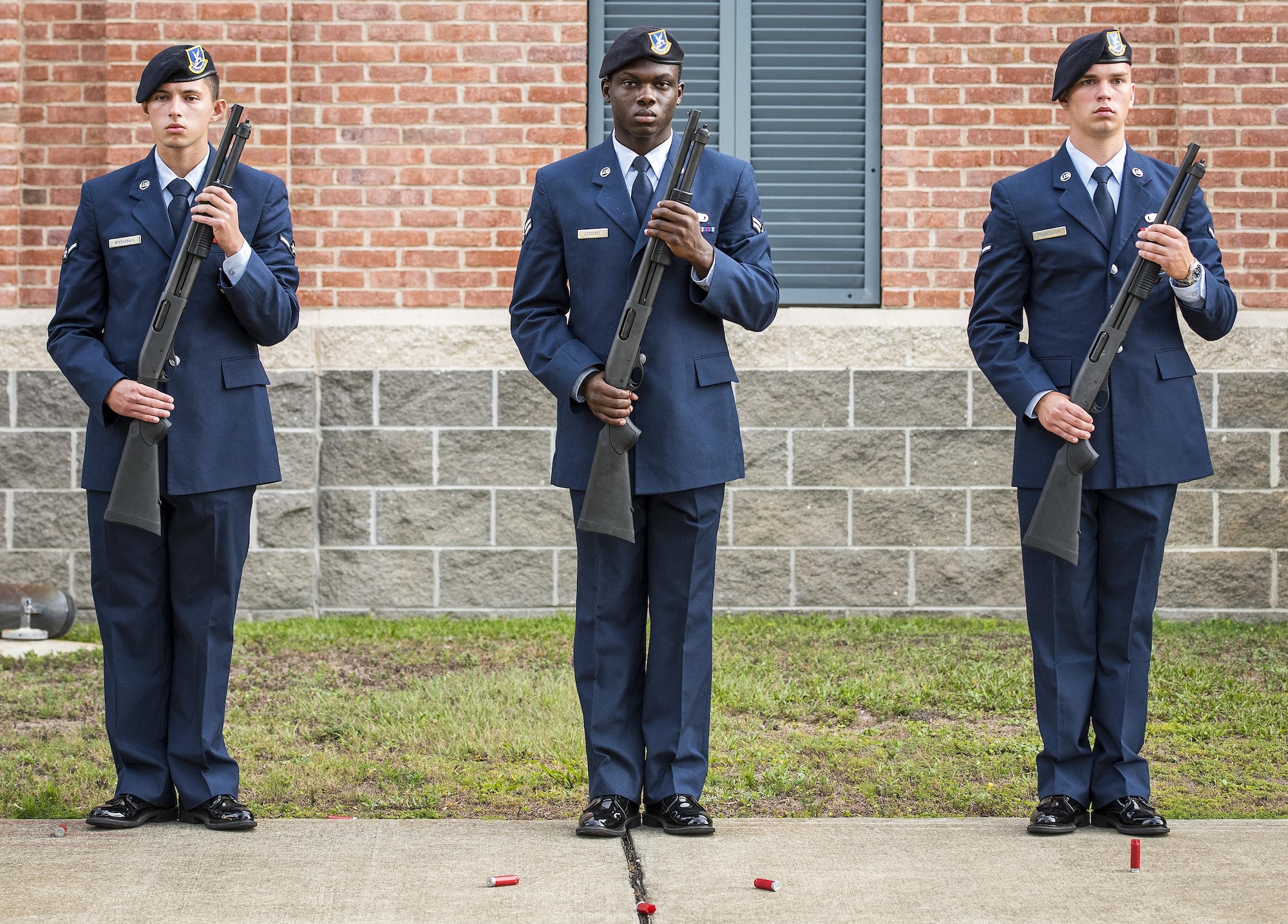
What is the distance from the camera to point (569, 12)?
7.34 meters

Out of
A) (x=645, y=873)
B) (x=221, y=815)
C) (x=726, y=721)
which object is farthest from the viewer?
(x=726, y=721)

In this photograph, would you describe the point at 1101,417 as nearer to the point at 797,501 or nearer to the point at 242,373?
the point at 242,373

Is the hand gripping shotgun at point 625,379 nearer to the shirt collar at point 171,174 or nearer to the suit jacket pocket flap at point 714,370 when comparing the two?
the suit jacket pocket flap at point 714,370

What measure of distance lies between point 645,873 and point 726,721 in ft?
6.40

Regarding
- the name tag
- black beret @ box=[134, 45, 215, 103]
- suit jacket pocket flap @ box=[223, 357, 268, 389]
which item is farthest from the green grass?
black beret @ box=[134, 45, 215, 103]

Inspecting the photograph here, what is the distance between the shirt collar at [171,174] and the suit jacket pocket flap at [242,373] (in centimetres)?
50

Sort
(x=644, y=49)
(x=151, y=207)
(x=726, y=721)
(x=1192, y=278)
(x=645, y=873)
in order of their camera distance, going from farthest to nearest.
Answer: (x=726, y=721) < (x=151, y=207) < (x=1192, y=278) < (x=644, y=49) < (x=645, y=873)

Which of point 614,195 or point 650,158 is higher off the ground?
point 650,158

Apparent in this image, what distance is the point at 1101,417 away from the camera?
3.98m

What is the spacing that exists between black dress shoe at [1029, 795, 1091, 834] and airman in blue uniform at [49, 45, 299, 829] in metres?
2.12

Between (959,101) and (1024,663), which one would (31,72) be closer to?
(959,101)

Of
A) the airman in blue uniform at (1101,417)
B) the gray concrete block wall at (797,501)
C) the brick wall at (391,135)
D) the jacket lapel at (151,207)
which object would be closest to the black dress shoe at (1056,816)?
the airman in blue uniform at (1101,417)

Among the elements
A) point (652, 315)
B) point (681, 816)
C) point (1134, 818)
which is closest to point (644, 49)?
point (652, 315)

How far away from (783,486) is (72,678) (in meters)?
3.40
